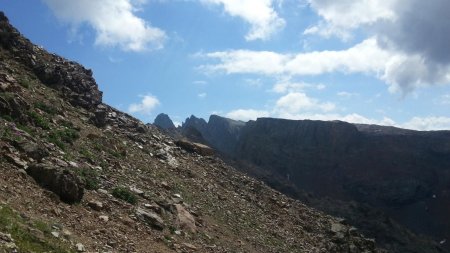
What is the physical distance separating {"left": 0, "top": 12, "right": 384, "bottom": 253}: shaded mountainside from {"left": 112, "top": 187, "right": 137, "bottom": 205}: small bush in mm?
73

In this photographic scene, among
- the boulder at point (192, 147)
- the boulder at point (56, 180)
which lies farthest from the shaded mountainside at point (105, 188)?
the boulder at point (192, 147)

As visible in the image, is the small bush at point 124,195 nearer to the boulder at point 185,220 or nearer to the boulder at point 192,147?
the boulder at point 185,220

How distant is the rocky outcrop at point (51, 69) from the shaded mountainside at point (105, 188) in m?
0.10

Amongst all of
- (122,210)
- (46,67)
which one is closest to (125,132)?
(46,67)

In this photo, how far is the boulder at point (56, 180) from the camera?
59.4 ft

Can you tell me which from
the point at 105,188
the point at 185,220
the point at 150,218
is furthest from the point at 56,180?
the point at 185,220

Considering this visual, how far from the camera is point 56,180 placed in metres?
18.2

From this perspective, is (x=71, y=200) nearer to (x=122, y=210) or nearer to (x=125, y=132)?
(x=122, y=210)

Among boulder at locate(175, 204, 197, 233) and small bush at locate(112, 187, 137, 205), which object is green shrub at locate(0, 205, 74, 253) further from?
boulder at locate(175, 204, 197, 233)

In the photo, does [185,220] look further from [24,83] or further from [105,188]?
[24,83]

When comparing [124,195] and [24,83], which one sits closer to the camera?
[124,195]

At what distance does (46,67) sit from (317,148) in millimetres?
129715

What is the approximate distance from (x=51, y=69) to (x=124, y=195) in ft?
55.0

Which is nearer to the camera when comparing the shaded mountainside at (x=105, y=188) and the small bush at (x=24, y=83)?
the shaded mountainside at (x=105, y=188)
